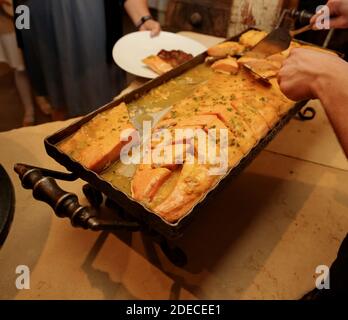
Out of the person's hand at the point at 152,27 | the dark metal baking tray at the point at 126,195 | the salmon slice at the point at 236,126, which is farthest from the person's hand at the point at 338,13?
the person's hand at the point at 152,27

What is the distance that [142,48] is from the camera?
205 centimetres

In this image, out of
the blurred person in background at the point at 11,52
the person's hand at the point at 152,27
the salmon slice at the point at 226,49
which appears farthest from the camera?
the blurred person in background at the point at 11,52

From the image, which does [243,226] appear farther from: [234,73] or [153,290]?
[234,73]

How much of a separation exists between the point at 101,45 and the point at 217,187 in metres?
1.89

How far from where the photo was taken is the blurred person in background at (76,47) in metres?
2.25

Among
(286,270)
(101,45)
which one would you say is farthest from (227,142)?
(101,45)

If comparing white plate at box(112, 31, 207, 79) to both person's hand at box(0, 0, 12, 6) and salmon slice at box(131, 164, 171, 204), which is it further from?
person's hand at box(0, 0, 12, 6)

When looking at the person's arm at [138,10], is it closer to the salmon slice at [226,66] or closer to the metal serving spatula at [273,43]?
the salmon slice at [226,66]

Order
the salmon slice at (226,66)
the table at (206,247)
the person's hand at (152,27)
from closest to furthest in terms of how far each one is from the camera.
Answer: the table at (206,247), the salmon slice at (226,66), the person's hand at (152,27)

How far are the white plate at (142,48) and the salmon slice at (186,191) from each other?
933 mm

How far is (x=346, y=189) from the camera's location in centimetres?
163

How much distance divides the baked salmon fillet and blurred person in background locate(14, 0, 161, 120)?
3.80 feet

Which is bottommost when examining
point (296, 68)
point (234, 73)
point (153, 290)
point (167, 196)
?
point (153, 290)

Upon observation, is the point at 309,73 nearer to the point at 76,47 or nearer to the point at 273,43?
the point at 273,43
